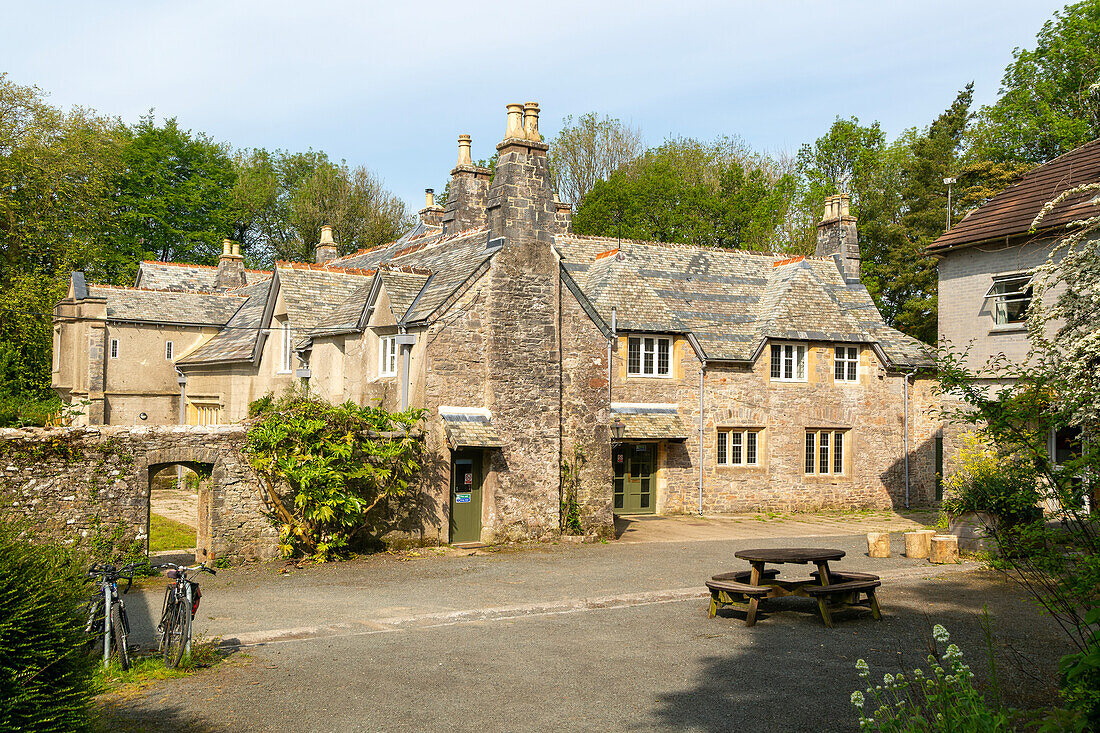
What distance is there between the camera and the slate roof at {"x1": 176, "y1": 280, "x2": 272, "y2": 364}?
2992 centimetres

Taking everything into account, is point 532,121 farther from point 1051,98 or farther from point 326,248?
point 1051,98

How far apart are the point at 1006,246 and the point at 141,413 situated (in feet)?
103

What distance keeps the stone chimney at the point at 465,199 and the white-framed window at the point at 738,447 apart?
11012 millimetres

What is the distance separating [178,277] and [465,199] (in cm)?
1811

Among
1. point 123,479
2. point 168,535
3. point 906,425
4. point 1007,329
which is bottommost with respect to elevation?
point 168,535

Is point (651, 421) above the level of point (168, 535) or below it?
above

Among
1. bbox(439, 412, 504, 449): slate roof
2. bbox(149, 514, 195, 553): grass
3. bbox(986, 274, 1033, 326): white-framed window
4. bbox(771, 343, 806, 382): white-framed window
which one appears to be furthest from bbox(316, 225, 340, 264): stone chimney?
bbox(986, 274, 1033, 326): white-framed window

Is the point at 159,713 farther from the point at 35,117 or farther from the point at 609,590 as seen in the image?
the point at 35,117

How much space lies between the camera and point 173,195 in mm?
57531

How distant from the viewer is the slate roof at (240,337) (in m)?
29.9

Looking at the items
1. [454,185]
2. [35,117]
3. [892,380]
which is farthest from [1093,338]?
[35,117]

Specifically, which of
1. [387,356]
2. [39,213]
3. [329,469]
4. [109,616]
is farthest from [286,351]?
[39,213]

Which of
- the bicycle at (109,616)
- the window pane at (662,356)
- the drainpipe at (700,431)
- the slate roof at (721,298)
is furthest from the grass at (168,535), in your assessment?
the drainpipe at (700,431)

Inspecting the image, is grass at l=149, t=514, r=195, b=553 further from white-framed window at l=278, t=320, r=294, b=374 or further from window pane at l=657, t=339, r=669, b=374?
window pane at l=657, t=339, r=669, b=374
